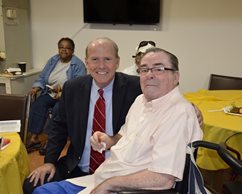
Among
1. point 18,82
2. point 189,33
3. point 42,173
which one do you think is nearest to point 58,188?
point 42,173

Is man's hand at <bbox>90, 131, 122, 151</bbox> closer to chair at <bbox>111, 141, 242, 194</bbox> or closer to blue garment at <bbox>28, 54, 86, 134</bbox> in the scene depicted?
chair at <bbox>111, 141, 242, 194</bbox>

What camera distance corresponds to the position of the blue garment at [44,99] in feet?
11.6

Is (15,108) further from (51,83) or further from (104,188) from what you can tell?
(51,83)

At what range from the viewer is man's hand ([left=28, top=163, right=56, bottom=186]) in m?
1.67

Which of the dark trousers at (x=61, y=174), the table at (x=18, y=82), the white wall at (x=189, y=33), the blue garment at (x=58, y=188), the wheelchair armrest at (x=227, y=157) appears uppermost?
the white wall at (x=189, y=33)

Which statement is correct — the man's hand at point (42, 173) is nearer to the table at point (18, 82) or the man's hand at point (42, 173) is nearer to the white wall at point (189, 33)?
the table at point (18, 82)

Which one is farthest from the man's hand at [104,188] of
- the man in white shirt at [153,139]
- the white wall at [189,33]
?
the white wall at [189,33]

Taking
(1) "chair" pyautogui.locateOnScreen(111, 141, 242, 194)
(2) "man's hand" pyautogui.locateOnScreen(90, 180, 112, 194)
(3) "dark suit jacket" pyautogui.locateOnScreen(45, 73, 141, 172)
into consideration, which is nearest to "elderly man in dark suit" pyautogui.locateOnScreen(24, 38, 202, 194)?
(3) "dark suit jacket" pyautogui.locateOnScreen(45, 73, 141, 172)

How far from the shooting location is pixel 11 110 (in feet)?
6.89

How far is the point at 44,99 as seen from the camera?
3.60 metres

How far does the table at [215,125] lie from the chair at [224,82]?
0.68m

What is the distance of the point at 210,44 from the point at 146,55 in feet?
7.38

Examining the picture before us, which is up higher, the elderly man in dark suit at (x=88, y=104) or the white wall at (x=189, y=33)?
the white wall at (x=189, y=33)

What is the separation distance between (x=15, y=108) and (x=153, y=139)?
3.75ft
